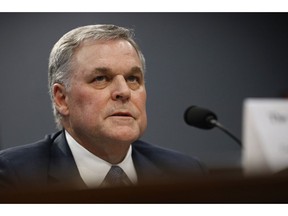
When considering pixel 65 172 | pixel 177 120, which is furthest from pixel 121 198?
pixel 177 120

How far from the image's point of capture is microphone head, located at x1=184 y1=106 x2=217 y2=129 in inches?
74.9

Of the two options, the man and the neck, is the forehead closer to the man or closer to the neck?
the man

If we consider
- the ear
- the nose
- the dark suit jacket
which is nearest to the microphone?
the dark suit jacket

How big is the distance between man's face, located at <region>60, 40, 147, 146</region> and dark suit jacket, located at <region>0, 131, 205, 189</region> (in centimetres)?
8

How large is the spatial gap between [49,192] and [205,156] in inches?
44.3

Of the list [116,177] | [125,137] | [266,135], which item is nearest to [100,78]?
[125,137]

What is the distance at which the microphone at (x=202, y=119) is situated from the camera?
→ 1898 millimetres

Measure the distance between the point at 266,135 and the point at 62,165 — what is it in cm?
70

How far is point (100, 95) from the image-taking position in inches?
71.0

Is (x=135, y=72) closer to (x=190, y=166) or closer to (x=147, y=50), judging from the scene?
(x=147, y=50)

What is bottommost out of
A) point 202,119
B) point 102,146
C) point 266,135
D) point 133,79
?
point 266,135

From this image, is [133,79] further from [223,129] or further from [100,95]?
[223,129]

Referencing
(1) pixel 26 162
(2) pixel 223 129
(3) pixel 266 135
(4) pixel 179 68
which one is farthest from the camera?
(4) pixel 179 68

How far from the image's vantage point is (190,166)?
74.3 inches
